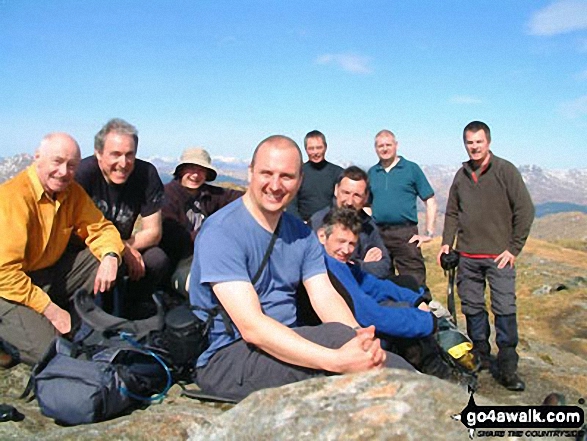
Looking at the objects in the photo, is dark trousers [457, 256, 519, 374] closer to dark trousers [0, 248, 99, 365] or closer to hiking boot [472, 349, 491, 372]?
hiking boot [472, 349, 491, 372]

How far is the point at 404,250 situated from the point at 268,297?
6.44m

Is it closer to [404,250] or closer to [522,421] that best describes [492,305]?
[404,250]

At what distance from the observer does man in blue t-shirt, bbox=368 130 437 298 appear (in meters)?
10.6

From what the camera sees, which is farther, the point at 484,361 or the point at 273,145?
the point at 484,361

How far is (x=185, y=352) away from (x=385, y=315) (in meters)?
2.34

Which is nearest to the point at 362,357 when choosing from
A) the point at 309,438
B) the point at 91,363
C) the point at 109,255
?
the point at 309,438

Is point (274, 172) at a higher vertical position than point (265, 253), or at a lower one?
higher

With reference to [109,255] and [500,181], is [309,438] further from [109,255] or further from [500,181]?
[500,181]

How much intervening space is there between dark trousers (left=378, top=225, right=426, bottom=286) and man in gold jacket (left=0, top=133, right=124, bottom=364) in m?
6.01

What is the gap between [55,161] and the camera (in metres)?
5.96

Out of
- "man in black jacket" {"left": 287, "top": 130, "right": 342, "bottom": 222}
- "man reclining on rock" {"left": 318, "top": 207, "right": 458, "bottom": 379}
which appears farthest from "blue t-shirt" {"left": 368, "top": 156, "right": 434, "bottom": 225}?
"man reclining on rock" {"left": 318, "top": 207, "right": 458, "bottom": 379}

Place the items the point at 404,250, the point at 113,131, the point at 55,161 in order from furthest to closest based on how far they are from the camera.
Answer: the point at 404,250, the point at 113,131, the point at 55,161

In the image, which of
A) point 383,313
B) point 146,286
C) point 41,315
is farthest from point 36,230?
point 383,313

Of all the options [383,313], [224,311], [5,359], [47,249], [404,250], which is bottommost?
[5,359]
